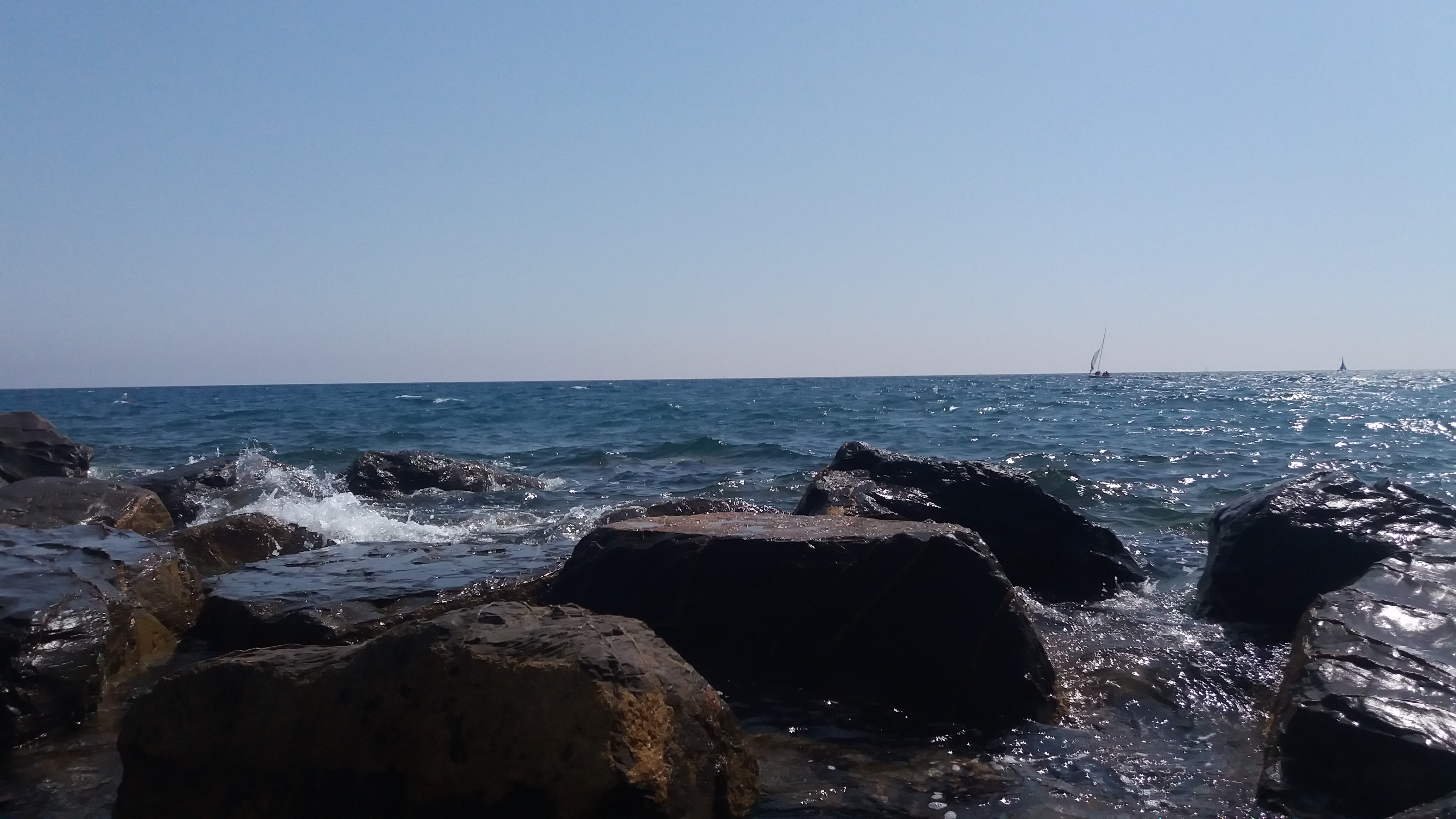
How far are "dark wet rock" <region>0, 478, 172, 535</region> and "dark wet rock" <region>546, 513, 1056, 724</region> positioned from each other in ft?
19.1

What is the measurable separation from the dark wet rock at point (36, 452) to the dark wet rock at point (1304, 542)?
1340cm

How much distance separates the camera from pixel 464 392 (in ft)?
227

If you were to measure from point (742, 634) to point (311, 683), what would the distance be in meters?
2.32

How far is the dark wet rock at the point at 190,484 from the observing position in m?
11.6

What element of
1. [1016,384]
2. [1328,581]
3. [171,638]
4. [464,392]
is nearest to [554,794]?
[171,638]

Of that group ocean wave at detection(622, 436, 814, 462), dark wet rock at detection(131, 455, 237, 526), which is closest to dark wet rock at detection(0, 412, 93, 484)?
dark wet rock at detection(131, 455, 237, 526)

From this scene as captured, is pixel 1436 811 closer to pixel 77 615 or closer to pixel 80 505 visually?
pixel 77 615

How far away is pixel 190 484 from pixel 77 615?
812cm

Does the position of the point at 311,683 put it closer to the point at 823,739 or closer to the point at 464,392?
the point at 823,739

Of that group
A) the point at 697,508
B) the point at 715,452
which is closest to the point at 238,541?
the point at 697,508

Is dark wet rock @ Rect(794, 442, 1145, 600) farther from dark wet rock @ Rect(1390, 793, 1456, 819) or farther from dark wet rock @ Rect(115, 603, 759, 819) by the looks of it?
dark wet rock @ Rect(1390, 793, 1456, 819)

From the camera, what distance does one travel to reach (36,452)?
13.2m

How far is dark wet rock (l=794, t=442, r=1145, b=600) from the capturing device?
25.4 feet

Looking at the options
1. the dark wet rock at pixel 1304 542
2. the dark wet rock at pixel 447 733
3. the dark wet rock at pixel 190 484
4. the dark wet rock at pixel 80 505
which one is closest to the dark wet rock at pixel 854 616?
the dark wet rock at pixel 447 733
